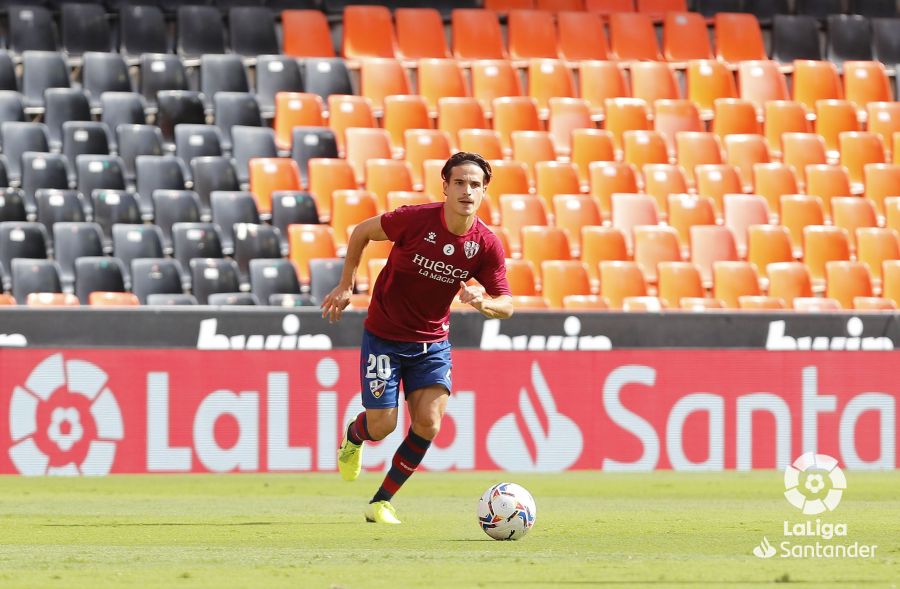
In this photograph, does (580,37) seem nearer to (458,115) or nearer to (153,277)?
(458,115)

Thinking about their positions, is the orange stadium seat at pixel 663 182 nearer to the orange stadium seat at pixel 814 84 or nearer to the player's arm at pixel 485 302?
the orange stadium seat at pixel 814 84

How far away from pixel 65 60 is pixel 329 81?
3167 mm

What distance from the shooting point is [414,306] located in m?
9.18

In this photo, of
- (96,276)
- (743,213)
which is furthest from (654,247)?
(96,276)

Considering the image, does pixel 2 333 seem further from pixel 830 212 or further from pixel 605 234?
pixel 830 212

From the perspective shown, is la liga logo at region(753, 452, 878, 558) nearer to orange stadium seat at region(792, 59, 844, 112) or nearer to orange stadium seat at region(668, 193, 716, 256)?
orange stadium seat at region(668, 193, 716, 256)

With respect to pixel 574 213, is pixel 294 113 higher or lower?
higher

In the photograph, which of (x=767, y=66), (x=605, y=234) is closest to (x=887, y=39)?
(x=767, y=66)

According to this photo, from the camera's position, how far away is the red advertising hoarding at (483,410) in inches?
537

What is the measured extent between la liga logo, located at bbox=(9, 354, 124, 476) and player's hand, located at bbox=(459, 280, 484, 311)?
6.32 metres

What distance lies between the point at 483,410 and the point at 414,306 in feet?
17.4

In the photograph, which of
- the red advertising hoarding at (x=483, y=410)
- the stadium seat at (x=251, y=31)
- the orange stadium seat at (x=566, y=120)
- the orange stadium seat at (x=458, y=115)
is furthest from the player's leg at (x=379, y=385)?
the stadium seat at (x=251, y=31)

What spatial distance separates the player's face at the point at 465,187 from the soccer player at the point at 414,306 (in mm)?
52

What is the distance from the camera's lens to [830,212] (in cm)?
1892
